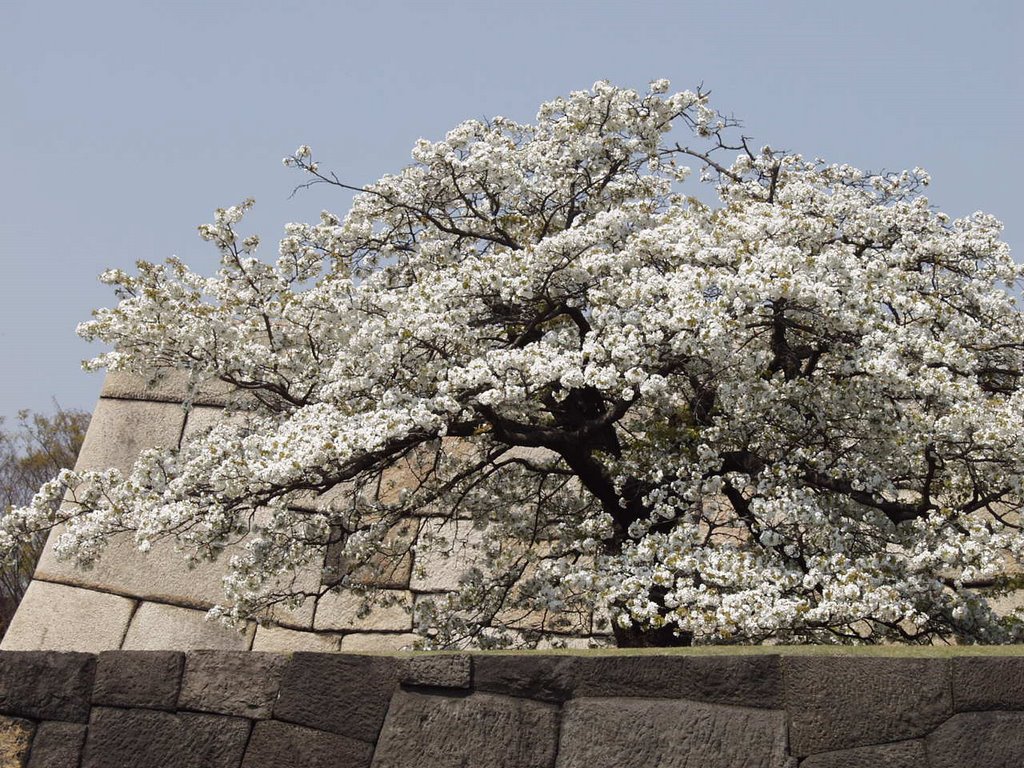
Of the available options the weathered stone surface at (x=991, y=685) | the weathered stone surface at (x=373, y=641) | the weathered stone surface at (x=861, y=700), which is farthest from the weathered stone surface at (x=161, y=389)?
the weathered stone surface at (x=991, y=685)

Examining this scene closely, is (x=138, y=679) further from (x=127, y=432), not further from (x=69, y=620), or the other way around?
(x=127, y=432)

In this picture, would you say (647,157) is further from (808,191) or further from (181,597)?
(181,597)

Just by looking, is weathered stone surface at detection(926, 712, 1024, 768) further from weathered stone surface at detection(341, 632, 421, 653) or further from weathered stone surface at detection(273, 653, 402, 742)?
weathered stone surface at detection(341, 632, 421, 653)

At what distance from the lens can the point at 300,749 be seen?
3.43 metres

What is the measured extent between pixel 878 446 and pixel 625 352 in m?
1.64

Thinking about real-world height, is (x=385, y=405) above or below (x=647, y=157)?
below

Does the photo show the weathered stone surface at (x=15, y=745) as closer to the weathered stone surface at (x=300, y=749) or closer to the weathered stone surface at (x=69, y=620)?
the weathered stone surface at (x=300, y=749)

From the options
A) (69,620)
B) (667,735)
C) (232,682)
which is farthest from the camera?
(69,620)

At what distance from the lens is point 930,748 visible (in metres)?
2.85

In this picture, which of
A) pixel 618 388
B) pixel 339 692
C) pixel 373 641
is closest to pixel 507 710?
pixel 339 692

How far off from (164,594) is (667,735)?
21.2 ft

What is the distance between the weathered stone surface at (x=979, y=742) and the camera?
9.17 ft

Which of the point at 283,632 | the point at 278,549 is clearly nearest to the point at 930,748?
the point at 278,549

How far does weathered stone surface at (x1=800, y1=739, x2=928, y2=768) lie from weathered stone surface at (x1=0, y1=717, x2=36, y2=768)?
2.53 metres
